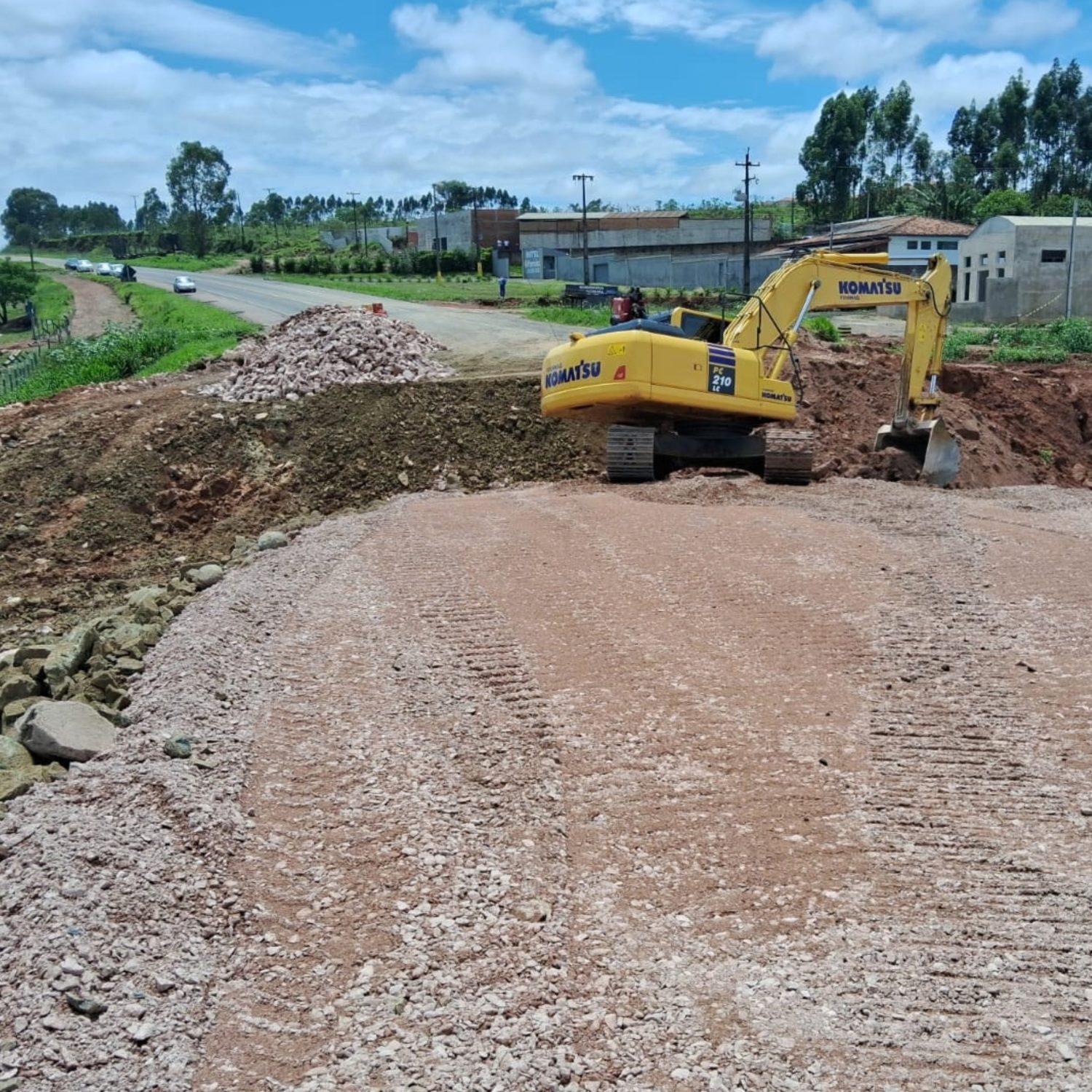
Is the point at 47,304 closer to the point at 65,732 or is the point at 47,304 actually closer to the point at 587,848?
the point at 65,732

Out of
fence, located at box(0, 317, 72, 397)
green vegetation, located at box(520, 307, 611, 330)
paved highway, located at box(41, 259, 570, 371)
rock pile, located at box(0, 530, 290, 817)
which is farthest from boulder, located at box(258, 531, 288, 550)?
fence, located at box(0, 317, 72, 397)

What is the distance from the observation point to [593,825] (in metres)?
4.71

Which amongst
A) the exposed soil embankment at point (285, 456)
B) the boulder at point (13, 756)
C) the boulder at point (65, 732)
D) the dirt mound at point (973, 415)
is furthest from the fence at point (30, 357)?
the boulder at point (13, 756)

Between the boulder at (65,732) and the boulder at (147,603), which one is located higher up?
Result: the boulder at (65,732)

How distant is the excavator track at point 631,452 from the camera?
11945 mm

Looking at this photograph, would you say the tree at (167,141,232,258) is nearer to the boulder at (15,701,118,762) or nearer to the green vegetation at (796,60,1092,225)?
the green vegetation at (796,60,1092,225)

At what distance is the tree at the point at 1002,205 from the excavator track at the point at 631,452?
5914cm

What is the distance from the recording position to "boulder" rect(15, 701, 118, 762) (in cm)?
577

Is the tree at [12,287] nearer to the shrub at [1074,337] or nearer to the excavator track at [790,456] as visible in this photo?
the shrub at [1074,337]

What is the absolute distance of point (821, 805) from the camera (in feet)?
15.9

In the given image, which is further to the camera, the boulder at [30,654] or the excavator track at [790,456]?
the excavator track at [790,456]

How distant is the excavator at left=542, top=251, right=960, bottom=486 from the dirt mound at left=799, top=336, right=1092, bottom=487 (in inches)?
33.2

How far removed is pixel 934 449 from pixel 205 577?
8.02m

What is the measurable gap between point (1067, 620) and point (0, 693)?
23.3ft
